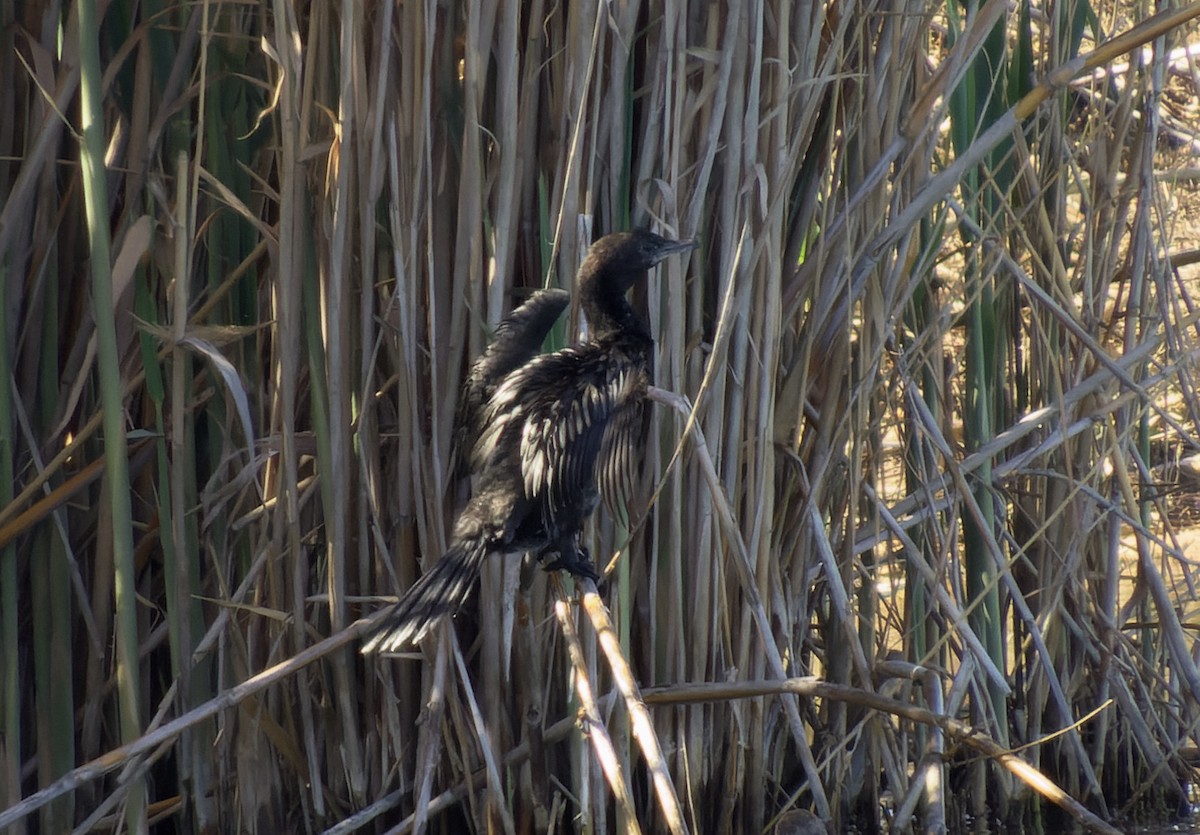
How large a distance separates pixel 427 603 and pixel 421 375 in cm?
61

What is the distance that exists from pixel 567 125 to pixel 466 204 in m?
0.25

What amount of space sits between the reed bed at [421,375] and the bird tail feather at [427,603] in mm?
207

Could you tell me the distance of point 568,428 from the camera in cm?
268

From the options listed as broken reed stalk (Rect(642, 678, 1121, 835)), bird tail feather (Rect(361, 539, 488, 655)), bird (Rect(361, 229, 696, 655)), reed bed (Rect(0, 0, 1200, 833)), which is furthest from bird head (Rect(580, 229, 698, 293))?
broken reed stalk (Rect(642, 678, 1121, 835))

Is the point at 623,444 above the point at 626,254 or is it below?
below

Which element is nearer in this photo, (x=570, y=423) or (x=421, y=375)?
(x=570, y=423)

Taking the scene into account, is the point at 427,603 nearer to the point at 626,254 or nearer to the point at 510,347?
the point at 510,347


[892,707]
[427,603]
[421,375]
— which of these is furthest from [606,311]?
[892,707]

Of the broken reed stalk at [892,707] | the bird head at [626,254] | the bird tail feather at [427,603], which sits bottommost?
the broken reed stalk at [892,707]

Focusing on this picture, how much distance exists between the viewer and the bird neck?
2.71m

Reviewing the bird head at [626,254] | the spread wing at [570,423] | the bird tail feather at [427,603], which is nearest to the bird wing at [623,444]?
the spread wing at [570,423]

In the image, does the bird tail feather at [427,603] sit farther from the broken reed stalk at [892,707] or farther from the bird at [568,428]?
the broken reed stalk at [892,707]

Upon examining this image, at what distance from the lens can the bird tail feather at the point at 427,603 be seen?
247 cm

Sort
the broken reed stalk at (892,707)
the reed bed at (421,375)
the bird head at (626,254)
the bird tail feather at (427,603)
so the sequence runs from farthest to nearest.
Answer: the reed bed at (421,375), the bird head at (626,254), the bird tail feather at (427,603), the broken reed stalk at (892,707)
